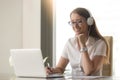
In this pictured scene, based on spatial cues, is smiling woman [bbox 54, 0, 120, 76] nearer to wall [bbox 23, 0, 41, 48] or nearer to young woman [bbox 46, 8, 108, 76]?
wall [bbox 23, 0, 41, 48]

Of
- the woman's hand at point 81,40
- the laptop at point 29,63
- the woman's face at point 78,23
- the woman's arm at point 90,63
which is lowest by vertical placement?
the woman's arm at point 90,63

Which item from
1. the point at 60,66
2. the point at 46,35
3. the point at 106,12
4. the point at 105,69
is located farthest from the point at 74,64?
the point at 46,35

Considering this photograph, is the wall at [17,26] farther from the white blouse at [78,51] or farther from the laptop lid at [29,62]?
the laptop lid at [29,62]

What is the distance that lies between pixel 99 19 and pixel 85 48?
4.55ft

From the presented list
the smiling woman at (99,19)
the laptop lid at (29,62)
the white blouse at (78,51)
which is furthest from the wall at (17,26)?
the laptop lid at (29,62)

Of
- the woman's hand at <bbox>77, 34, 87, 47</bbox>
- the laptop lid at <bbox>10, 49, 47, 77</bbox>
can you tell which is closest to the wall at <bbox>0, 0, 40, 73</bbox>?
the woman's hand at <bbox>77, 34, 87, 47</bbox>

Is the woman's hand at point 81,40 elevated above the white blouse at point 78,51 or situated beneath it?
elevated above

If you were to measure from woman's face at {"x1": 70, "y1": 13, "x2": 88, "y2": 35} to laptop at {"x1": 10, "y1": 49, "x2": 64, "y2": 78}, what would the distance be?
0.60m

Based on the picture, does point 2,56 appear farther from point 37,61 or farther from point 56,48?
point 37,61

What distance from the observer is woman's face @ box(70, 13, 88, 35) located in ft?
6.94

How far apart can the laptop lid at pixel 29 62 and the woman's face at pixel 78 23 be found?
0.60 metres

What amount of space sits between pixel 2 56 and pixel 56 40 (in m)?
0.75

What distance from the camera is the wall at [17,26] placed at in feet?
11.6

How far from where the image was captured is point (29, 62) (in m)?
1.62
